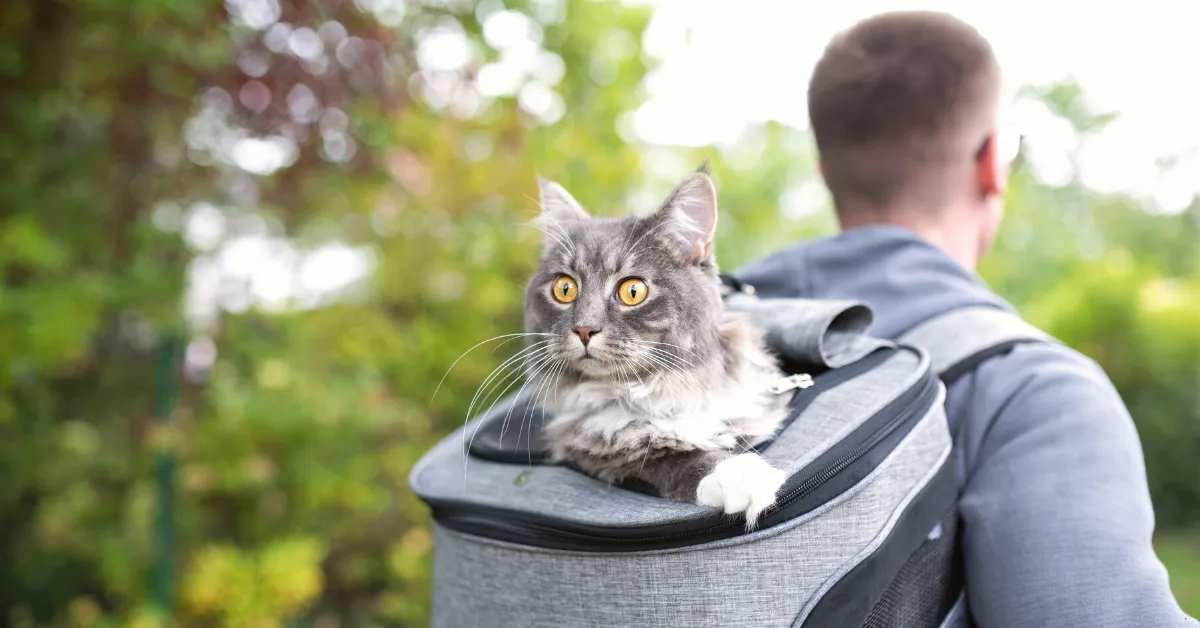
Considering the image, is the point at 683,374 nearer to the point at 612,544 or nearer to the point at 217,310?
the point at 612,544

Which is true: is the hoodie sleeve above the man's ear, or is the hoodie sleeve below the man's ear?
below

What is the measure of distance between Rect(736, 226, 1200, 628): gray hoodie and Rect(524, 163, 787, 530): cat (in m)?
0.40

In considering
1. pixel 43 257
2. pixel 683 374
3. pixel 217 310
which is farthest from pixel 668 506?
pixel 217 310

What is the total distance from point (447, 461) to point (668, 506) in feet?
2.22

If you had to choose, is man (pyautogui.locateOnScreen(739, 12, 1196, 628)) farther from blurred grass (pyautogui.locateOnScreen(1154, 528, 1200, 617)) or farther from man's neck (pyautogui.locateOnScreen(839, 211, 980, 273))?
blurred grass (pyautogui.locateOnScreen(1154, 528, 1200, 617))

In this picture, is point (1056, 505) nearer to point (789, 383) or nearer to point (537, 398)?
point (789, 383)

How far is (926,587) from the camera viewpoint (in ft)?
4.43

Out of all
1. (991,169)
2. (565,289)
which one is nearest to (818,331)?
(565,289)

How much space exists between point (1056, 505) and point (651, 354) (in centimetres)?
73

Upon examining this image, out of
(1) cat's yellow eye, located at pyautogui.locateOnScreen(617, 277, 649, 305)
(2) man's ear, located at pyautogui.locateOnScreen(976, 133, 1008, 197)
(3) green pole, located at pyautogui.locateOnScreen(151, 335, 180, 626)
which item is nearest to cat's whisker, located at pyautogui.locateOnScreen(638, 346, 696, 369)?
(1) cat's yellow eye, located at pyautogui.locateOnScreen(617, 277, 649, 305)

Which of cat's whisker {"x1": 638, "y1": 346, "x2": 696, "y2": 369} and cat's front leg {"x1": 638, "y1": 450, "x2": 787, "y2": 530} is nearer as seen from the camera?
cat's front leg {"x1": 638, "y1": 450, "x2": 787, "y2": 530}

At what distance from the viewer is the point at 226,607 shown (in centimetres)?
332

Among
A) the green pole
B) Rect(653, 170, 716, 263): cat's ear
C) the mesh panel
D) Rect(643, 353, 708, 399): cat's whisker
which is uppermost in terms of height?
Rect(653, 170, 716, 263): cat's ear

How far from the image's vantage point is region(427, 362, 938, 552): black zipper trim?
1.17m
